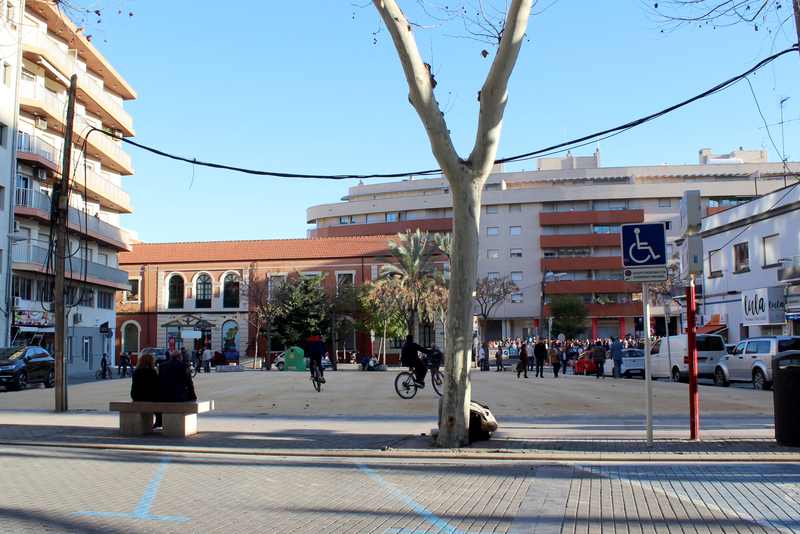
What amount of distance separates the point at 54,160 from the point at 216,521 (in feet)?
133

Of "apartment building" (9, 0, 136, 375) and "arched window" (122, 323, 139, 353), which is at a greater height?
"apartment building" (9, 0, 136, 375)

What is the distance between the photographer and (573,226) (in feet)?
265

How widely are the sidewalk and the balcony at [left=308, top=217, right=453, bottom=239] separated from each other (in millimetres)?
68706

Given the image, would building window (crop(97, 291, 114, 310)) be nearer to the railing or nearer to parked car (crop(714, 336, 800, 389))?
the railing

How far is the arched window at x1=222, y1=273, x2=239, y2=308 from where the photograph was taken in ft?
221

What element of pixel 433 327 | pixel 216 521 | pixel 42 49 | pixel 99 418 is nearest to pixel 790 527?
pixel 216 521

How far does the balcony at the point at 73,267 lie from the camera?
39.3m

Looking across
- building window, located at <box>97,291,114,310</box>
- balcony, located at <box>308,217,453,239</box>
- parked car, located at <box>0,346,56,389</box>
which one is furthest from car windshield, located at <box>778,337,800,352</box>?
balcony, located at <box>308,217,453,239</box>

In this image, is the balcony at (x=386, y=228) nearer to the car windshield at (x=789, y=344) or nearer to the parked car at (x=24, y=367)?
the parked car at (x=24, y=367)

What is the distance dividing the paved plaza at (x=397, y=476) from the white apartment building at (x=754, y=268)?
20.5 m

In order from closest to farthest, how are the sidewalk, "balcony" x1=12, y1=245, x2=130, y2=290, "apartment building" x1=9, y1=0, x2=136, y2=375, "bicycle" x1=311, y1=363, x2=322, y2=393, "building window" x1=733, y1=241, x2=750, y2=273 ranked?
the sidewalk → "bicycle" x1=311, y1=363, x2=322, y2=393 → "building window" x1=733, y1=241, x2=750, y2=273 → "balcony" x1=12, y1=245, x2=130, y2=290 → "apartment building" x1=9, y1=0, x2=136, y2=375

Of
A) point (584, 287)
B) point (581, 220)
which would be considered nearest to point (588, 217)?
point (581, 220)

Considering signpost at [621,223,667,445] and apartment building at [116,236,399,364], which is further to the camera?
apartment building at [116,236,399,364]

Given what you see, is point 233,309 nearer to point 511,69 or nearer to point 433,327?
point 433,327
